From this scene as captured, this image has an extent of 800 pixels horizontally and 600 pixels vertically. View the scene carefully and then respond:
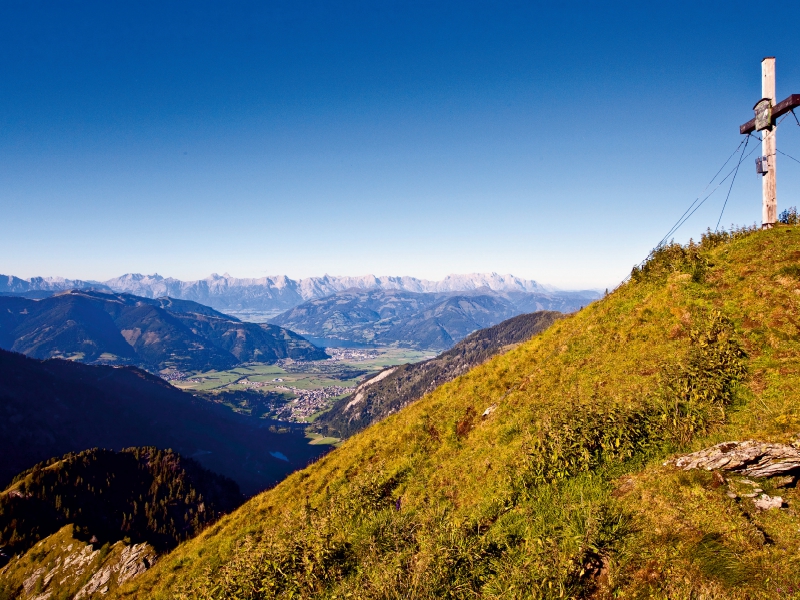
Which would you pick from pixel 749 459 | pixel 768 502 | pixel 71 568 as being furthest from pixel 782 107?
pixel 71 568

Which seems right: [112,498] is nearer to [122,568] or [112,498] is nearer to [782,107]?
[122,568]

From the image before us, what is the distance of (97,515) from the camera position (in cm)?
7238

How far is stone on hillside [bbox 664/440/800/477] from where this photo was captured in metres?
9.41

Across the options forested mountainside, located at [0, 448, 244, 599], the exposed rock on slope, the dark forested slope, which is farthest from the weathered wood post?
the dark forested slope

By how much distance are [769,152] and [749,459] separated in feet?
67.4

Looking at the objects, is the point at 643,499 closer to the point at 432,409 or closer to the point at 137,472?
the point at 432,409

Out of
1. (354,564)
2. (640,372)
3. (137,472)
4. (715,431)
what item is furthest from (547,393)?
(137,472)

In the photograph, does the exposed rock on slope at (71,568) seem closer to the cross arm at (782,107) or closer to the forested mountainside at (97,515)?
the forested mountainside at (97,515)

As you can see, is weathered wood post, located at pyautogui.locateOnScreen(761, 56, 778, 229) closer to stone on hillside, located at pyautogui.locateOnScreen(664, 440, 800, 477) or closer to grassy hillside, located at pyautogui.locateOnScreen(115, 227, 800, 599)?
grassy hillside, located at pyautogui.locateOnScreen(115, 227, 800, 599)

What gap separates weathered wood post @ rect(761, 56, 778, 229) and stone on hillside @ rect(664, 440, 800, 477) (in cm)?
1799

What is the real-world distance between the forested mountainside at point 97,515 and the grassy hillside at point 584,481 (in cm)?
1430

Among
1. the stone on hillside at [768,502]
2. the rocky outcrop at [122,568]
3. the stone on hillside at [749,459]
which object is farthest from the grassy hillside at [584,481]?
the rocky outcrop at [122,568]

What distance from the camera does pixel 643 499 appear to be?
10.2 meters

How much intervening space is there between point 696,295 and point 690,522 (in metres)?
12.7
